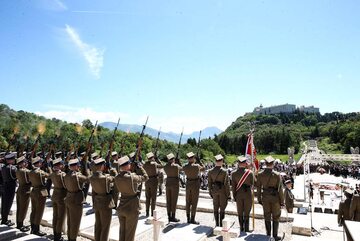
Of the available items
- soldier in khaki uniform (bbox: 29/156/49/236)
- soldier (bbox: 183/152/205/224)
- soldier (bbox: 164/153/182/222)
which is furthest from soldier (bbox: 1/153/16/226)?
soldier (bbox: 183/152/205/224)

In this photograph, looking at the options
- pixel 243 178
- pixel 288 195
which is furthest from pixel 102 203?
pixel 288 195

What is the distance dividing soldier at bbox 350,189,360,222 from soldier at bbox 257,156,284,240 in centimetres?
177

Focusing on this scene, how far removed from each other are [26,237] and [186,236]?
4.15 meters

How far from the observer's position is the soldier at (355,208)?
847 centimetres

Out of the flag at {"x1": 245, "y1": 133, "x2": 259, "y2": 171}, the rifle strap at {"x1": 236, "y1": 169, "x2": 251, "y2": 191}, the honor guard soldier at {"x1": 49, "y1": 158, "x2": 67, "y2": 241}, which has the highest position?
the flag at {"x1": 245, "y1": 133, "x2": 259, "y2": 171}

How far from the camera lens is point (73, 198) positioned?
8062mm

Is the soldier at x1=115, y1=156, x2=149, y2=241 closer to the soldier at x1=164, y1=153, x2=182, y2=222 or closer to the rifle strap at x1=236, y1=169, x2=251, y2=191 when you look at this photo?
the rifle strap at x1=236, y1=169, x2=251, y2=191

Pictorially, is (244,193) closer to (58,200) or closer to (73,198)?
(73,198)

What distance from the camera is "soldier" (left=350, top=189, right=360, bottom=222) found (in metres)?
8.47

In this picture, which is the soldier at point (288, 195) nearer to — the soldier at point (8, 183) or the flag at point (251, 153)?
the flag at point (251, 153)

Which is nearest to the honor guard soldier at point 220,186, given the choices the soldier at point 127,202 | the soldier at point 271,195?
the soldier at point 271,195

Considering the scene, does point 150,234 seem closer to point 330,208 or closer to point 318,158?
point 330,208

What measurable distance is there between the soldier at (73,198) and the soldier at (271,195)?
4.87 metres

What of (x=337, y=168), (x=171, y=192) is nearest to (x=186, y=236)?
(x=171, y=192)
